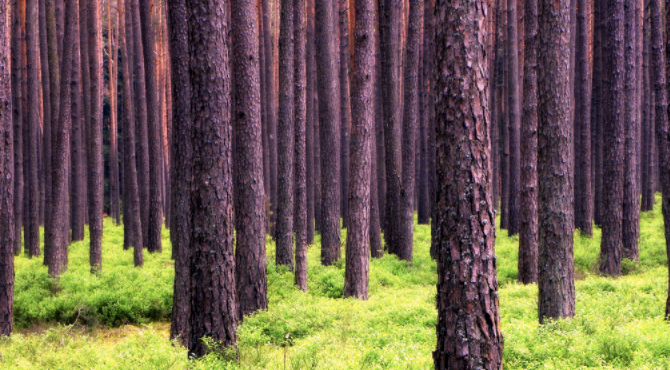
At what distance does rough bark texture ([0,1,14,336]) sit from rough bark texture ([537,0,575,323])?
8.15 meters

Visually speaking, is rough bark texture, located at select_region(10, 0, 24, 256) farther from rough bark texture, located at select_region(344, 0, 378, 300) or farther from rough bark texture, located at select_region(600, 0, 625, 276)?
rough bark texture, located at select_region(600, 0, 625, 276)

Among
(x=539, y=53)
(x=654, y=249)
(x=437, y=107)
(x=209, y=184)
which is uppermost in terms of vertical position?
(x=539, y=53)

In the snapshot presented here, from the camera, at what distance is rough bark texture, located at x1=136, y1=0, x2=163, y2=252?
1434 cm

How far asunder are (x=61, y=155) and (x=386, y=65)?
9.06 m

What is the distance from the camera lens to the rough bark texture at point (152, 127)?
14.3m

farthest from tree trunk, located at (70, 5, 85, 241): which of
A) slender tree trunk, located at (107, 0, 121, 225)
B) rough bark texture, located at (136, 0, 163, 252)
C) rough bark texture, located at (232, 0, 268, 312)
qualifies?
slender tree trunk, located at (107, 0, 121, 225)

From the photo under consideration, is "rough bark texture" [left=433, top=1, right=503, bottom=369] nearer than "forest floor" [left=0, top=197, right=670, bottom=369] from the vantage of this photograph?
Yes

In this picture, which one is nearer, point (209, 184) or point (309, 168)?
point (209, 184)

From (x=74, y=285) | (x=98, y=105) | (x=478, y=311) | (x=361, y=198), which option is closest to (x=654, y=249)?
(x=361, y=198)

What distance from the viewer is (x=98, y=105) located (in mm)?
14406

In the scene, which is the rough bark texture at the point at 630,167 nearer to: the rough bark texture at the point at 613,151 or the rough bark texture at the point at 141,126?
the rough bark texture at the point at 613,151

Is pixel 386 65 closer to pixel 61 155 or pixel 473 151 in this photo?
pixel 61 155

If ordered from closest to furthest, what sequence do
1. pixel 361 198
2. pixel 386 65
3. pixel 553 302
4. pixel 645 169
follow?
1. pixel 553 302
2. pixel 361 198
3. pixel 386 65
4. pixel 645 169

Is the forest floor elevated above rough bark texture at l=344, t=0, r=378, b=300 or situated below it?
below
